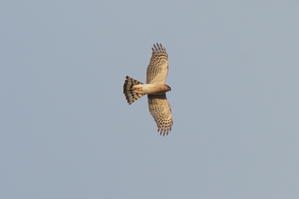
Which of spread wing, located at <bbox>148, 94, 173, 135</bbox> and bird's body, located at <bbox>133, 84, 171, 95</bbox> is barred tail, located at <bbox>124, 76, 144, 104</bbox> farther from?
spread wing, located at <bbox>148, 94, 173, 135</bbox>

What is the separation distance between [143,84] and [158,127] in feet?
7.58

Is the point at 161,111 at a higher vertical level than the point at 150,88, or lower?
lower

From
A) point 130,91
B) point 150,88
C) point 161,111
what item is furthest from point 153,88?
point 161,111

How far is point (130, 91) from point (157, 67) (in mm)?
1776

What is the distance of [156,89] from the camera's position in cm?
2488

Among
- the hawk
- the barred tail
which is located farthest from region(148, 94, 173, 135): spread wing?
the barred tail

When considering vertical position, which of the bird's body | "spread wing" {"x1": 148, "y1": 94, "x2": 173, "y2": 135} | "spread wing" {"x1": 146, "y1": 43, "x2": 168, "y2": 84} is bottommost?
"spread wing" {"x1": 148, "y1": 94, "x2": 173, "y2": 135}

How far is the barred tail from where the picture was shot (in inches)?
975

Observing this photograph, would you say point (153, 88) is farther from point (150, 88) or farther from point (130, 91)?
point (130, 91)

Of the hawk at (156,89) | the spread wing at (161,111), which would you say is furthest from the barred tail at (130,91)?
the spread wing at (161,111)

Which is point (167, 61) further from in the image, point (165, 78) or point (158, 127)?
point (158, 127)

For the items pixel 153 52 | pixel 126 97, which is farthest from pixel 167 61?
pixel 126 97

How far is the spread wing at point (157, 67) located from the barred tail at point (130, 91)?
75cm

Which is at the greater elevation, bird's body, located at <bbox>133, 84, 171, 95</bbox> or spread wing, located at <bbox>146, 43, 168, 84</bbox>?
spread wing, located at <bbox>146, 43, 168, 84</bbox>
